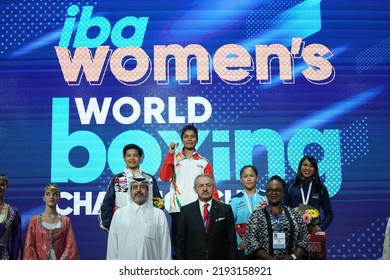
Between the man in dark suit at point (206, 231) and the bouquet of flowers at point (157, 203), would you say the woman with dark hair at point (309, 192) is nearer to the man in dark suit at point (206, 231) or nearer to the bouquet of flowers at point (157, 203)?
the man in dark suit at point (206, 231)

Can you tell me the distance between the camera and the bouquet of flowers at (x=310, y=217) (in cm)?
521

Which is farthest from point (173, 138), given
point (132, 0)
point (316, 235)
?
point (316, 235)

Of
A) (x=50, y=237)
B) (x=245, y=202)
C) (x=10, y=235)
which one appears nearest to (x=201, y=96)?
(x=245, y=202)

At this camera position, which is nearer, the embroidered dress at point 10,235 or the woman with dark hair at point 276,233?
the woman with dark hair at point 276,233

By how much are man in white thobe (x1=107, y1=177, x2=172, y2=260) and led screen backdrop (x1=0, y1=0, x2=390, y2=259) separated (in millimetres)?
1526

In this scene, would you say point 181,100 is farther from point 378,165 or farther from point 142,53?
point 378,165

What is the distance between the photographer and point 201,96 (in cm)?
661

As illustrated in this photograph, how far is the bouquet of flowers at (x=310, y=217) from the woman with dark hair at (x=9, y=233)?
215 centimetres

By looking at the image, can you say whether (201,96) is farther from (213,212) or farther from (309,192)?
(213,212)

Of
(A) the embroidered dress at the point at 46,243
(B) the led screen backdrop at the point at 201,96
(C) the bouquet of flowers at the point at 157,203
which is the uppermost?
(B) the led screen backdrop at the point at 201,96

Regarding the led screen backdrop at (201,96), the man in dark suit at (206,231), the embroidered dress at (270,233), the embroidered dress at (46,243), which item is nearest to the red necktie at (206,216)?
the man in dark suit at (206,231)

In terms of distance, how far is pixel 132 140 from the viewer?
21.5ft

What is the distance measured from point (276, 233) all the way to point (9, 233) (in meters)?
2.02
